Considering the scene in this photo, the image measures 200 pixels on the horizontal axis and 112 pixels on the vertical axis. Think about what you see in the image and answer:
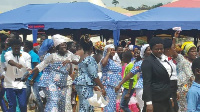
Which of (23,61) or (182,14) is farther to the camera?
(182,14)

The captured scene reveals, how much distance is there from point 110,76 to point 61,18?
8061 millimetres

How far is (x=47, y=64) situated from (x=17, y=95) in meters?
0.97

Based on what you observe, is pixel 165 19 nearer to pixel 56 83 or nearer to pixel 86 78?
pixel 56 83

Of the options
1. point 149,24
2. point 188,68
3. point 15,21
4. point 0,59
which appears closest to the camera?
point 188,68

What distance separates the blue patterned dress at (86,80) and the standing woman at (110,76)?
0.98 m

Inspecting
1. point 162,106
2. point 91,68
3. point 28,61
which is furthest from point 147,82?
point 28,61

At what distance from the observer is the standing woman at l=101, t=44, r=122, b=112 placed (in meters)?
7.25

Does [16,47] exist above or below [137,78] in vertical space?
above

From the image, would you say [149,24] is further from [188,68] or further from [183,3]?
[188,68]

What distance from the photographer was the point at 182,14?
1412 centimetres

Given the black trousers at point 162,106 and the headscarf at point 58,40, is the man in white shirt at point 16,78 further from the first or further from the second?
the black trousers at point 162,106

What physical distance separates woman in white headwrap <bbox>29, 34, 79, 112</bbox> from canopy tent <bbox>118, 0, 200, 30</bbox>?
6976mm

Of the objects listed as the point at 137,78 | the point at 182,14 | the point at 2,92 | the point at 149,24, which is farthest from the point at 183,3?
the point at 2,92

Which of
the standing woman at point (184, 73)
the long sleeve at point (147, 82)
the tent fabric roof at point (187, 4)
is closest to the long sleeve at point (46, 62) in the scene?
the standing woman at point (184, 73)
